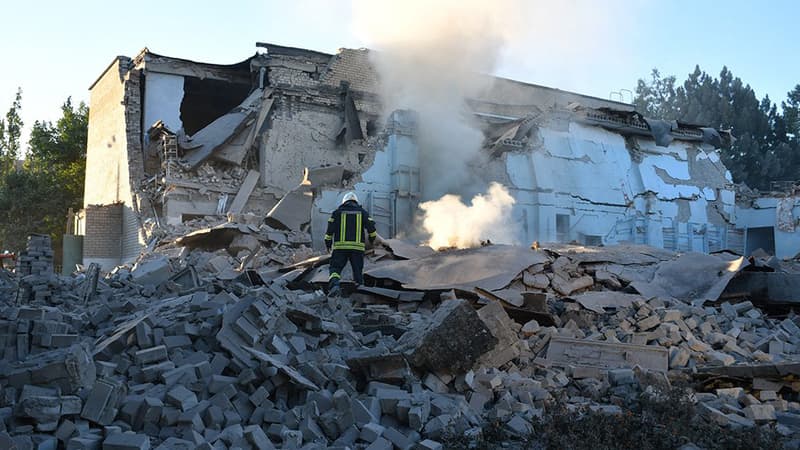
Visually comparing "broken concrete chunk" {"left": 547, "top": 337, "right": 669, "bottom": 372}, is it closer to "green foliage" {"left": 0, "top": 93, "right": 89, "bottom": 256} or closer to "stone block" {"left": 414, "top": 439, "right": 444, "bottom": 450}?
"stone block" {"left": 414, "top": 439, "right": 444, "bottom": 450}

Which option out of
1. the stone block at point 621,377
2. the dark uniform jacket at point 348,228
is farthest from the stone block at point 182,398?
the dark uniform jacket at point 348,228

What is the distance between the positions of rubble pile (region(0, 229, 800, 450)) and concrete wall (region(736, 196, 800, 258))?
1778 centimetres

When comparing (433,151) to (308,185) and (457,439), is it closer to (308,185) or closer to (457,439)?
(308,185)

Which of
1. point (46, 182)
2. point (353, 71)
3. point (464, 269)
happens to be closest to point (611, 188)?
point (353, 71)

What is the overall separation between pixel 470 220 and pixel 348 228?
20.7 ft

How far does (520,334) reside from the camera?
25.5ft

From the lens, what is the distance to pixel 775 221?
25594 mm

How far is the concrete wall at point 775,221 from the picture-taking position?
25413mm

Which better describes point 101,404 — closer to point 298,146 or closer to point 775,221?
point 298,146

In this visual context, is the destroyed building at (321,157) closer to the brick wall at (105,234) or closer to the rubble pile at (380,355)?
the brick wall at (105,234)

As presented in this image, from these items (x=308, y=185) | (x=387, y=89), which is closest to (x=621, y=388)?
(x=308, y=185)

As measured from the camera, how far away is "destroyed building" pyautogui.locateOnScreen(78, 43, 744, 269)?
18.8 meters

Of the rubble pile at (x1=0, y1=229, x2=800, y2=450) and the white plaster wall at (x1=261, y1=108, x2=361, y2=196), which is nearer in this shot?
the rubble pile at (x1=0, y1=229, x2=800, y2=450)

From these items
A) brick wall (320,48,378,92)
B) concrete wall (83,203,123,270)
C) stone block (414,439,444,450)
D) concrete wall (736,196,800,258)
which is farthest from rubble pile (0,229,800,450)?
concrete wall (736,196,800,258)
